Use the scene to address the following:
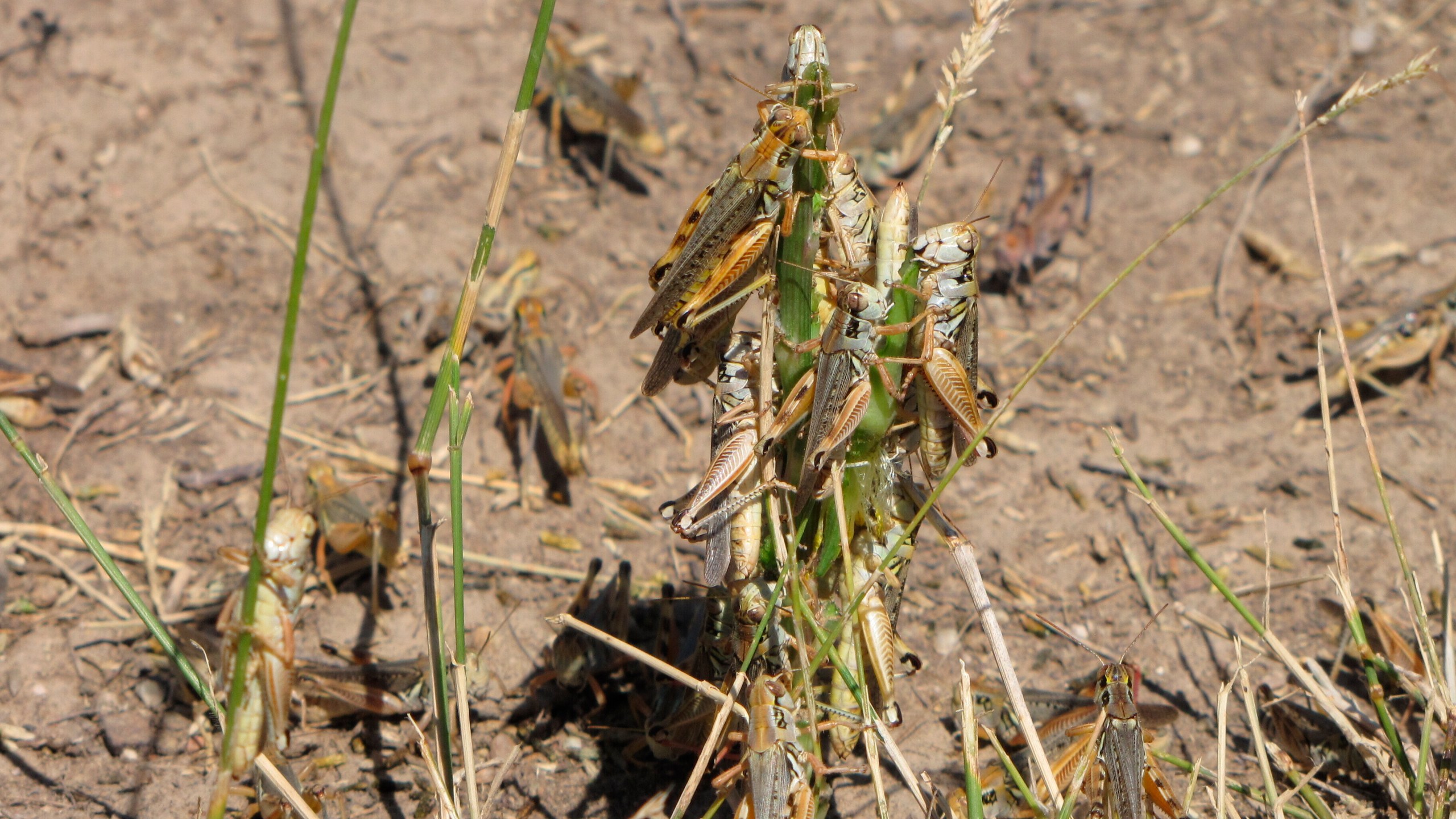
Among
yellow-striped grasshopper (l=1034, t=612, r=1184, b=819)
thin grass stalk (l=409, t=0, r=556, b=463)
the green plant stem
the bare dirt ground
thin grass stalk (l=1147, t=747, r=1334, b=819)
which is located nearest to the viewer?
the green plant stem

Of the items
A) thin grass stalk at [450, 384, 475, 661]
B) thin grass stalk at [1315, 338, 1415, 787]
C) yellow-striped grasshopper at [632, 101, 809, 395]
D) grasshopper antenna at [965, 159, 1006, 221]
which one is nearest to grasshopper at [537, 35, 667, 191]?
grasshopper antenna at [965, 159, 1006, 221]

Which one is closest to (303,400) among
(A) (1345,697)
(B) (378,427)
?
(B) (378,427)

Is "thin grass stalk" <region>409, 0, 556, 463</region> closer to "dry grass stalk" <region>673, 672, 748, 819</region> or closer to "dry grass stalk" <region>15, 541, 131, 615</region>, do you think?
"dry grass stalk" <region>673, 672, 748, 819</region>

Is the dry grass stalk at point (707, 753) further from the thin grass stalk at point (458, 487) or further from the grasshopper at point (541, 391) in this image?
the grasshopper at point (541, 391)

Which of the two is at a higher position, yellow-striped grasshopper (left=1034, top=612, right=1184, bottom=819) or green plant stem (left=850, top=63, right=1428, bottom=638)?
green plant stem (left=850, top=63, right=1428, bottom=638)

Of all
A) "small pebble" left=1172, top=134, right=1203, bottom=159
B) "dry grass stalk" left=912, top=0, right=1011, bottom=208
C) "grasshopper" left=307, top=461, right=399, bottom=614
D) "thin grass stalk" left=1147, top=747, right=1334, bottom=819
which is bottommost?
"thin grass stalk" left=1147, top=747, right=1334, bottom=819

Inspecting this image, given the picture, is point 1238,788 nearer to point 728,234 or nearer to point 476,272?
point 728,234

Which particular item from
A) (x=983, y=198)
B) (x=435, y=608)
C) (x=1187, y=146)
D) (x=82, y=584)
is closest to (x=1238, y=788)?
(x=983, y=198)
